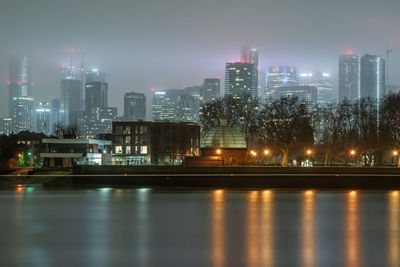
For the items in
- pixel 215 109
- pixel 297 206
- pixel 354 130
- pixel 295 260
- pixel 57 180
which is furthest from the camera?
pixel 215 109

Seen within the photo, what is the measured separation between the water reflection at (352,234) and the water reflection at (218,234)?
438cm

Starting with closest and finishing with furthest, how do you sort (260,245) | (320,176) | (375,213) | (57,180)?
(260,245)
(375,213)
(320,176)
(57,180)

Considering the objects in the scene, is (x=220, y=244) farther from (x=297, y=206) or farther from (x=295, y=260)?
(x=297, y=206)

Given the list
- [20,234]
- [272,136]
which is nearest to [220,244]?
[20,234]

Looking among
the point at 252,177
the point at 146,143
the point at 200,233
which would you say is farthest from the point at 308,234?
the point at 146,143

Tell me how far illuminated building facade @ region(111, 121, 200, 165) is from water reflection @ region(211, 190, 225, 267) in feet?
236

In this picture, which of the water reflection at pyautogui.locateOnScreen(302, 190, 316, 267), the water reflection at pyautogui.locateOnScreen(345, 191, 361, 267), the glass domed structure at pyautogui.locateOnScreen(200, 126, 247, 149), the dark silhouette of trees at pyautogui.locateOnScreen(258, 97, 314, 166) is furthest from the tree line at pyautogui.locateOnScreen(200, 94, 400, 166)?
the water reflection at pyautogui.locateOnScreen(302, 190, 316, 267)

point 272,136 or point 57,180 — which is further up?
point 272,136

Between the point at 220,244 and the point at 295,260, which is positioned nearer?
the point at 295,260

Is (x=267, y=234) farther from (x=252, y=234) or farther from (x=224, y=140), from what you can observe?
(x=224, y=140)

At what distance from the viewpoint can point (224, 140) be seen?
246 ft

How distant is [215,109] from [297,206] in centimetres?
6022

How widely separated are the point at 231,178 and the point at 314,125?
3724 centimetres

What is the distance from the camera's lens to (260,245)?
67.7 ft
